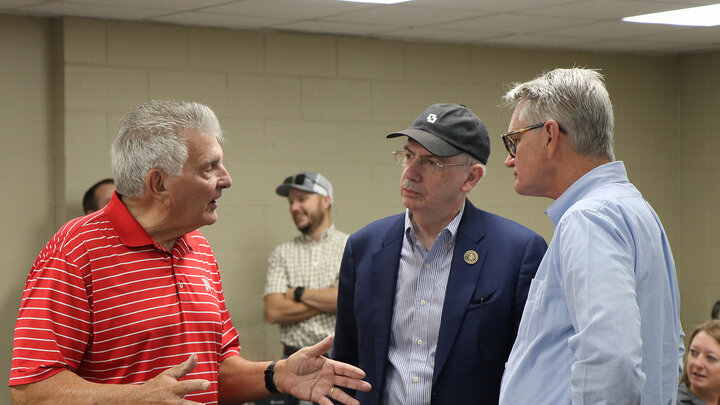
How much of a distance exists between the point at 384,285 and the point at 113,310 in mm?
824

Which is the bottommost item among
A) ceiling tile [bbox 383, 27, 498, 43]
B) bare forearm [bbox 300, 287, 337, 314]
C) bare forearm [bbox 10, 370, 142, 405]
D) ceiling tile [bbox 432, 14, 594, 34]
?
bare forearm [bbox 300, 287, 337, 314]

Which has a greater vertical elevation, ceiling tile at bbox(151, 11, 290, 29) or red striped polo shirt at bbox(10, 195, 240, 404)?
ceiling tile at bbox(151, 11, 290, 29)

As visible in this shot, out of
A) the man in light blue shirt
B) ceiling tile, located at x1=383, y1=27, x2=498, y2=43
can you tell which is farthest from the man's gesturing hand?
ceiling tile, located at x1=383, y1=27, x2=498, y2=43

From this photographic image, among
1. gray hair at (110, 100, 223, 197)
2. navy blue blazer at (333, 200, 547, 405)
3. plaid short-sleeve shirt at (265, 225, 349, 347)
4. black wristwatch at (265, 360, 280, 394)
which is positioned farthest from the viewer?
Answer: plaid short-sleeve shirt at (265, 225, 349, 347)

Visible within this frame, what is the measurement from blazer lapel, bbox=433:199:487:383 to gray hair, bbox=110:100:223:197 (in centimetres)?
80

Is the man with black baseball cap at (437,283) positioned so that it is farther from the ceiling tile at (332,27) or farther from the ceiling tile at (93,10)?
the ceiling tile at (332,27)

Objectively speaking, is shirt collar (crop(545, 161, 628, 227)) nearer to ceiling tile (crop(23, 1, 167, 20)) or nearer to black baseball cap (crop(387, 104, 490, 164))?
black baseball cap (crop(387, 104, 490, 164))

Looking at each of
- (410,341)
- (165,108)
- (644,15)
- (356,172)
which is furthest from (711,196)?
(165,108)

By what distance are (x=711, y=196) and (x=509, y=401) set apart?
5.40m

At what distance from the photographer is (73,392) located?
1.85 metres

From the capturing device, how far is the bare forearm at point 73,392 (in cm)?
185

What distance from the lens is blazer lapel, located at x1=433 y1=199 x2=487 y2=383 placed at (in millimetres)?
2393

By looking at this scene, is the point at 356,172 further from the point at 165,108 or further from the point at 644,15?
the point at 165,108

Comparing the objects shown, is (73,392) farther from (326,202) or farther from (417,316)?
(326,202)
